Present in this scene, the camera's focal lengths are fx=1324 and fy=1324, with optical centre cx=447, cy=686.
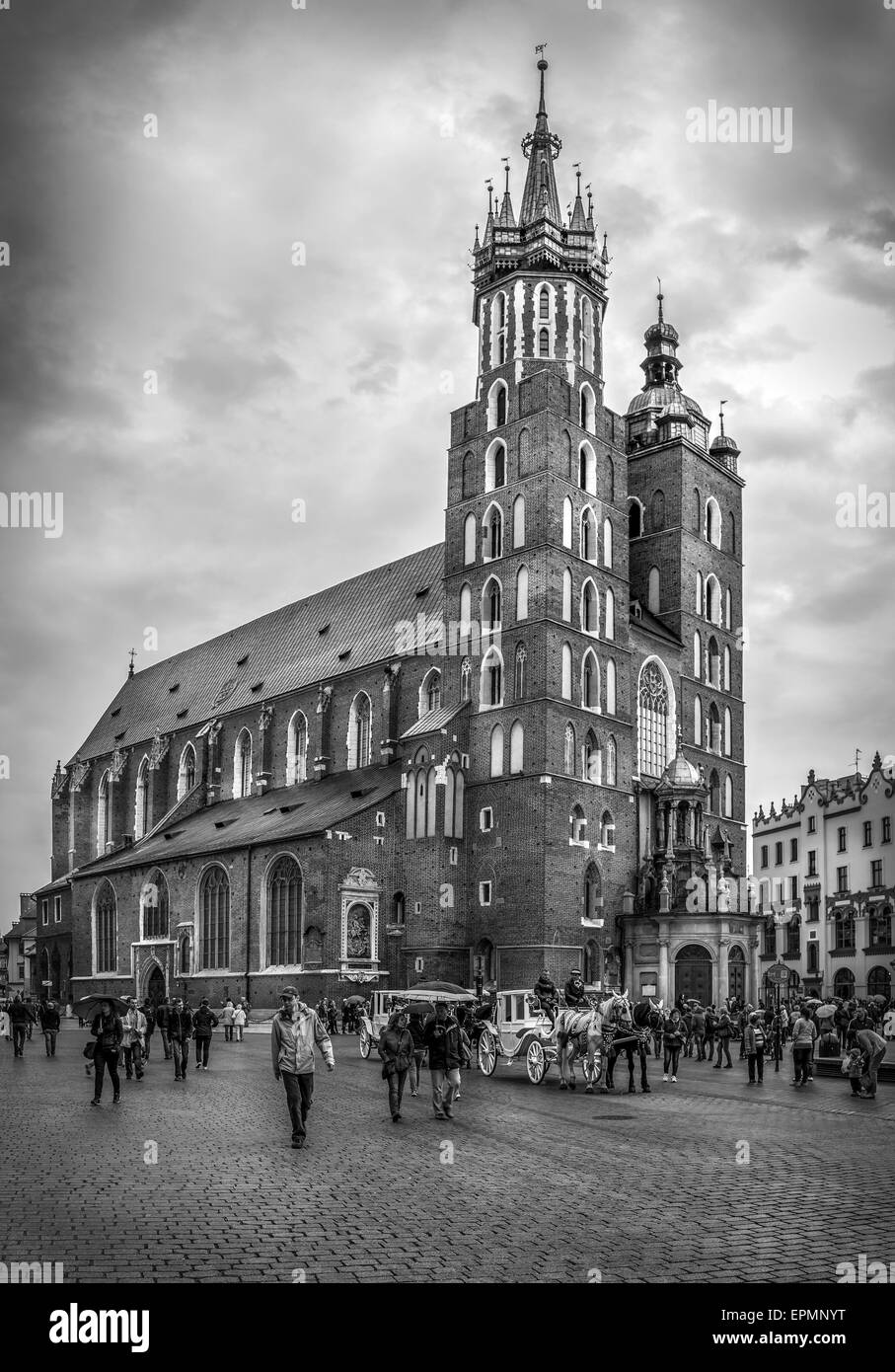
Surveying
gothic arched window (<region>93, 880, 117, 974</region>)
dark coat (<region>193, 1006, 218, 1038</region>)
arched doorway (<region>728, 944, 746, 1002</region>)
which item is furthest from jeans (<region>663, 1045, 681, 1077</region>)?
gothic arched window (<region>93, 880, 117, 974</region>)

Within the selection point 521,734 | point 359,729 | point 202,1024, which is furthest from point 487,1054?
point 359,729

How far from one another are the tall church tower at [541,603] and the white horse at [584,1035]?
20.4 m

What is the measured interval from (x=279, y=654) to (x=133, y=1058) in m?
42.8

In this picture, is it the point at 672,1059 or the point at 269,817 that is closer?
the point at 672,1059

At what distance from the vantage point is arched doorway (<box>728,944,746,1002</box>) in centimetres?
4622

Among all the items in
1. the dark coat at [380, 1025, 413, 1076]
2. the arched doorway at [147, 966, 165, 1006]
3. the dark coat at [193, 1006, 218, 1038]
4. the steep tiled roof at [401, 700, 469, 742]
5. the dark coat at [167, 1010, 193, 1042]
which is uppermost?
the steep tiled roof at [401, 700, 469, 742]

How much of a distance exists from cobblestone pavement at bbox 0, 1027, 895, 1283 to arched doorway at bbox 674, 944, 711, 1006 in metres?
25.4

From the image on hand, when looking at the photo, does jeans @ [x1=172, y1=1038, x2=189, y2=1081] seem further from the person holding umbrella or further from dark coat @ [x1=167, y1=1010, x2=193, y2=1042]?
the person holding umbrella

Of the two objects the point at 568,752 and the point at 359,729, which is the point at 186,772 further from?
the point at 568,752

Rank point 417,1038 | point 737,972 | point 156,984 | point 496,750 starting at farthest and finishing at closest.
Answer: point 156,984
point 496,750
point 737,972
point 417,1038

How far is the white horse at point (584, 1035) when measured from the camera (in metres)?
22.9

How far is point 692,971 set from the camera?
46469 mm

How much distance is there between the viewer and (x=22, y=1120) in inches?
677

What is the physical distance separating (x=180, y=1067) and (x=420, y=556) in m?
37.9
